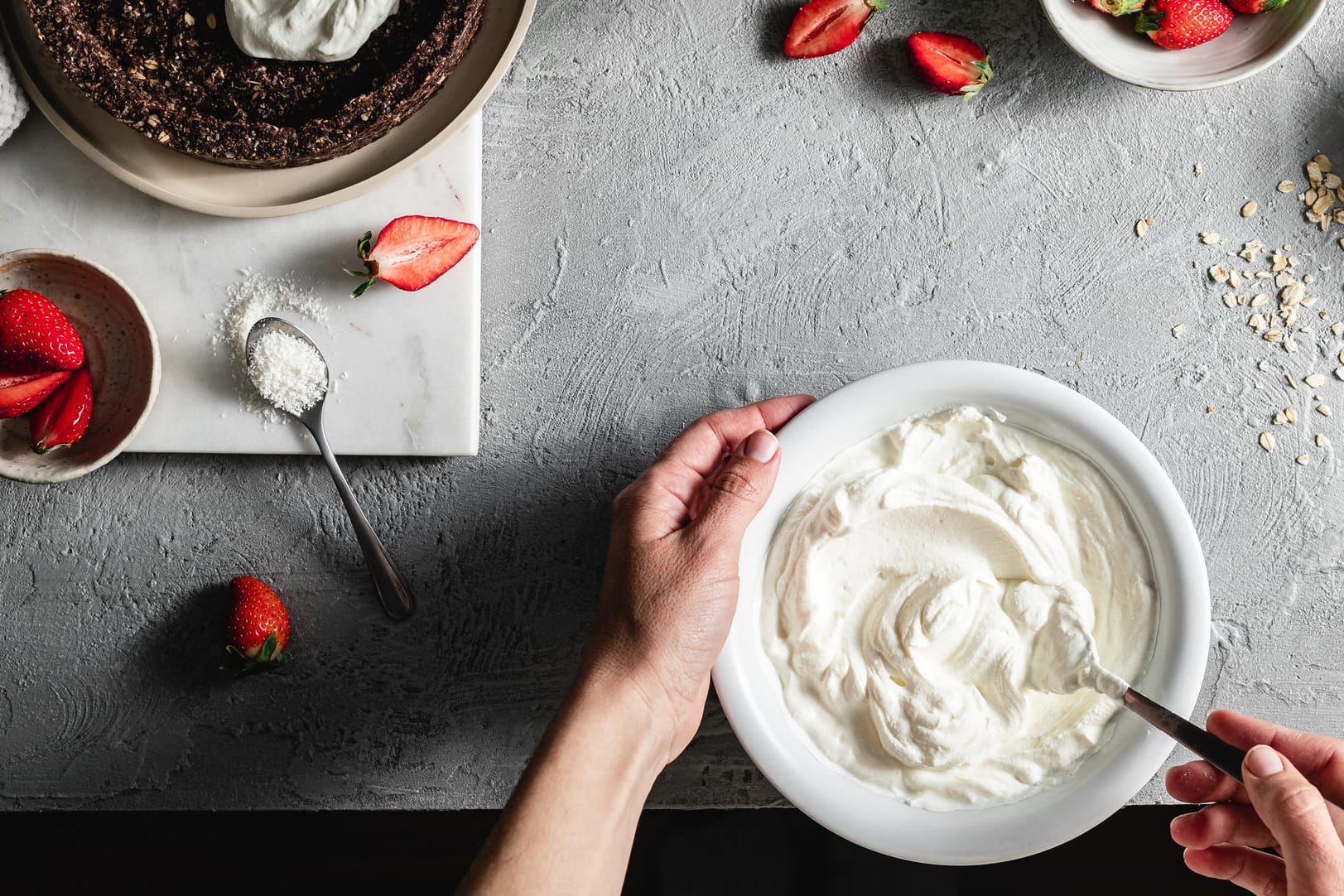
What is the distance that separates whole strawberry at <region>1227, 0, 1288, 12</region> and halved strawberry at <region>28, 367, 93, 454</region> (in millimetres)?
1576

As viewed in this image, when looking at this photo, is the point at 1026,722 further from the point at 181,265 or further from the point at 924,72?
the point at 181,265

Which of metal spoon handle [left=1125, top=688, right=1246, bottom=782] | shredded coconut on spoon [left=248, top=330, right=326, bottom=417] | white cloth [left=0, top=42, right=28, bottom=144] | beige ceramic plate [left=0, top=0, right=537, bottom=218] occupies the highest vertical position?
white cloth [left=0, top=42, right=28, bottom=144]

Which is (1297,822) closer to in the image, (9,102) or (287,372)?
(287,372)

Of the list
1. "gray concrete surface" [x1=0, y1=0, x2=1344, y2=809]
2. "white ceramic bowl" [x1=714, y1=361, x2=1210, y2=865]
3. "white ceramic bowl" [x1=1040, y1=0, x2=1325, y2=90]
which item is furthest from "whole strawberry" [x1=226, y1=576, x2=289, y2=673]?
"white ceramic bowl" [x1=1040, y1=0, x2=1325, y2=90]

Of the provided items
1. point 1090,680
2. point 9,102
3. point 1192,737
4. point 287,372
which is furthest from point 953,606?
point 9,102

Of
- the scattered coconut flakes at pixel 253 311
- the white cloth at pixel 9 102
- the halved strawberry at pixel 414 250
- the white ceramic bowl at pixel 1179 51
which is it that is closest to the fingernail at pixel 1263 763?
the white ceramic bowl at pixel 1179 51

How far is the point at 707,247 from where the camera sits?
1.29m

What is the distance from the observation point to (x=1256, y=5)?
1.22 metres

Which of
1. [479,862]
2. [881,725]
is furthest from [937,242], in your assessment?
[479,862]

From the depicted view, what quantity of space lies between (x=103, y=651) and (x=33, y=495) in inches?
9.1

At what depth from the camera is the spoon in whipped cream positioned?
953 mm

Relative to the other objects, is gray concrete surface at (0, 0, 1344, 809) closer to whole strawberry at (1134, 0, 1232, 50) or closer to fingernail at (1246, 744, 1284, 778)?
whole strawberry at (1134, 0, 1232, 50)

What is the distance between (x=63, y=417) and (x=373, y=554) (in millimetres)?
411

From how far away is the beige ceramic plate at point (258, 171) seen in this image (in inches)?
45.5
